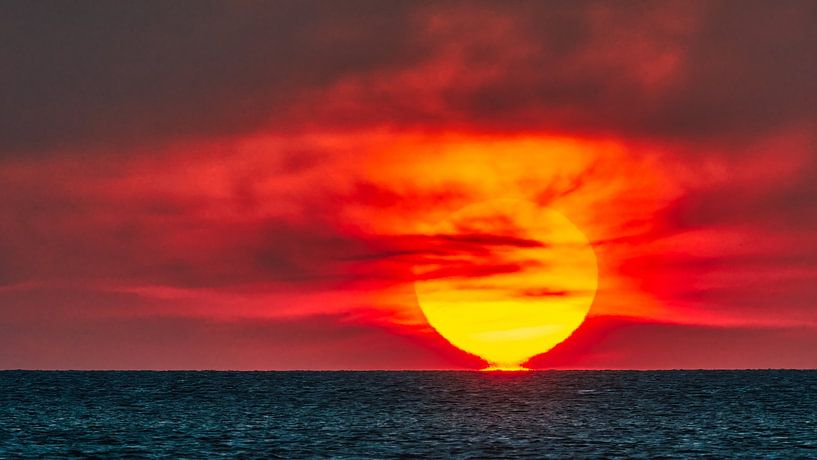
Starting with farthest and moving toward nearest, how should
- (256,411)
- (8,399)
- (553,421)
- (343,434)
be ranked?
(8,399) < (256,411) < (553,421) < (343,434)

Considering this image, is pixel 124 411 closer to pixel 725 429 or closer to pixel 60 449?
pixel 60 449

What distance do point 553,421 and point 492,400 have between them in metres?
45.4

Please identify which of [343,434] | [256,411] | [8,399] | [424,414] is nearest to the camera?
[343,434]

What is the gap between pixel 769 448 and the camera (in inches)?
3137

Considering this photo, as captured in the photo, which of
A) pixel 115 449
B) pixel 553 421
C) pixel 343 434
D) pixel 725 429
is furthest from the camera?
pixel 553 421

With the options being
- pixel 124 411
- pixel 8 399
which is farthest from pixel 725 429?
pixel 8 399

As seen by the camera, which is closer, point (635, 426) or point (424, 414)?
point (635, 426)

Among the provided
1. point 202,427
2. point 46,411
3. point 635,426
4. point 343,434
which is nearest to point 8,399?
point 46,411

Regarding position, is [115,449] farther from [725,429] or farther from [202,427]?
[725,429]

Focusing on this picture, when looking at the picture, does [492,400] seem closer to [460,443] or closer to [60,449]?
[460,443]

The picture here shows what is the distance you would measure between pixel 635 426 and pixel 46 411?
62343 mm

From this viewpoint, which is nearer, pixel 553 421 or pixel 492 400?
pixel 553 421

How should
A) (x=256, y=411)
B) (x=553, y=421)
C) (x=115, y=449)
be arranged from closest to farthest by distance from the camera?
(x=115, y=449) < (x=553, y=421) < (x=256, y=411)

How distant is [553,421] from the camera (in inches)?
4070
